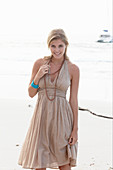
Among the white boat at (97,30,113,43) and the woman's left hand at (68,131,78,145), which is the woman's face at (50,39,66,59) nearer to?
the woman's left hand at (68,131,78,145)

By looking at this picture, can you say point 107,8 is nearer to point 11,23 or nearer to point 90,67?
point 11,23

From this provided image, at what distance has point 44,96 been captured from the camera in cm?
292

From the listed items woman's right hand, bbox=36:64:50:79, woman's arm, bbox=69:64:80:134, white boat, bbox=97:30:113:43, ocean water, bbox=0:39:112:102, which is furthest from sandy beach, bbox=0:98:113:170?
white boat, bbox=97:30:113:43

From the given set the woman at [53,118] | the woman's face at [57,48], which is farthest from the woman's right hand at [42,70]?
the woman's face at [57,48]

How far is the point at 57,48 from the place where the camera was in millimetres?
2877

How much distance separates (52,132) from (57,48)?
67cm

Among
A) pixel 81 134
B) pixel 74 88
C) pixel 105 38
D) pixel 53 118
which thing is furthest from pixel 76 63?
pixel 53 118

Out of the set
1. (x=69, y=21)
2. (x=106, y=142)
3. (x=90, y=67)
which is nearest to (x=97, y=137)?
(x=106, y=142)

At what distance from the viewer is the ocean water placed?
1039cm

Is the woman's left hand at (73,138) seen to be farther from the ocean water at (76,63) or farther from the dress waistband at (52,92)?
the ocean water at (76,63)

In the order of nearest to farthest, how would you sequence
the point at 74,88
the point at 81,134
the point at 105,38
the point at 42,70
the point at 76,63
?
the point at 42,70, the point at 74,88, the point at 81,134, the point at 76,63, the point at 105,38

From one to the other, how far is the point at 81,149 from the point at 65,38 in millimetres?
2592

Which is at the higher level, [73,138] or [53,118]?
[53,118]

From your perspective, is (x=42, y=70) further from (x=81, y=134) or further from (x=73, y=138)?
(x=81, y=134)
